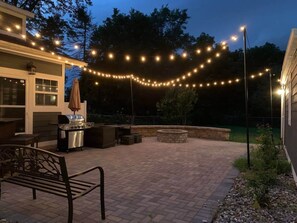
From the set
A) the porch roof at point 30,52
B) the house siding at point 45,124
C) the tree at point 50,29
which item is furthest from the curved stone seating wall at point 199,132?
the tree at point 50,29

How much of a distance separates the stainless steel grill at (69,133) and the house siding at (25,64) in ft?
5.14

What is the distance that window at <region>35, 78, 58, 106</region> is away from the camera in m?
7.74

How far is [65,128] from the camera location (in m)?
7.41

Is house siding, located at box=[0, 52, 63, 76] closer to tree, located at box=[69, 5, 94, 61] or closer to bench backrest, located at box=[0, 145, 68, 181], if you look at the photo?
bench backrest, located at box=[0, 145, 68, 181]

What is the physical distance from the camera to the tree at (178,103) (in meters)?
12.9

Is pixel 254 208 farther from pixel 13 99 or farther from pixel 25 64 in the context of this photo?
pixel 25 64

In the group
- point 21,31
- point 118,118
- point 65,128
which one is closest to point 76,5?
point 118,118

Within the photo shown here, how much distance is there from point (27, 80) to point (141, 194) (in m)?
5.15

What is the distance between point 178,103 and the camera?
13008 mm

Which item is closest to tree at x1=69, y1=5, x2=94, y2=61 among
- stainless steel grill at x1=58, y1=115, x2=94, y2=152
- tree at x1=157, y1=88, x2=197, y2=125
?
tree at x1=157, y1=88, x2=197, y2=125

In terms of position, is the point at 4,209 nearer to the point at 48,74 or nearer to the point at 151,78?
the point at 48,74

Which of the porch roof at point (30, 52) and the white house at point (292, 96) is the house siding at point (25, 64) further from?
the white house at point (292, 96)

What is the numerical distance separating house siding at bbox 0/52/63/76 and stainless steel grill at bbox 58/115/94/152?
5.14 ft

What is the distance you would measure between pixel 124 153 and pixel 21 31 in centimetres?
521
